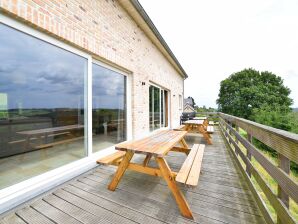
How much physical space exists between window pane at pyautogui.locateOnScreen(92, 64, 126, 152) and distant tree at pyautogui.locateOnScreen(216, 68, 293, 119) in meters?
22.9

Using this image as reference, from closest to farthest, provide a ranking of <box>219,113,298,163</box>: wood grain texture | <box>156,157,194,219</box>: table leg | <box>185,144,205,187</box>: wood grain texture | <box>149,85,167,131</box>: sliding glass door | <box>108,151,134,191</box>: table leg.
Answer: <box>219,113,298,163</box>: wood grain texture, <box>185,144,205,187</box>: wood grain texture, <box>156,157,194,219</box>: table leg, <box>108,151,134,191</box>: table leg, <box>149,85,167,131</box>: sliding glass door

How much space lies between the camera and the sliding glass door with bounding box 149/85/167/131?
6359 millimetres

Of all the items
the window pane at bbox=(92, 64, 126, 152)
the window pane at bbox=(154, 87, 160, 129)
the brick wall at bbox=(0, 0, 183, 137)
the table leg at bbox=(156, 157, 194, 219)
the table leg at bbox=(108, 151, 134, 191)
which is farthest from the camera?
the window pane at bbox=(154, 87, 160, 129)

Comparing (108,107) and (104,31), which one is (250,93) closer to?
(108,107)

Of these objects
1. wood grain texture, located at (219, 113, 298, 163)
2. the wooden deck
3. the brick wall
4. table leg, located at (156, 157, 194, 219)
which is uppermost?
the brick wall

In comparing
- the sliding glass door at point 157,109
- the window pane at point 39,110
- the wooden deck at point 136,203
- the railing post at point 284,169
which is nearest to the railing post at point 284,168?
the railing post at point 284,169

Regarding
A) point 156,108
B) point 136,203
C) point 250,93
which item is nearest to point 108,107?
point 136,203

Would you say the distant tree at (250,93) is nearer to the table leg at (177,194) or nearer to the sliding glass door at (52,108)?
the sliding glass door at (52,108)

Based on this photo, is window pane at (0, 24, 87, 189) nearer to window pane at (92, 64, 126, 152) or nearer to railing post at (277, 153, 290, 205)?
window pane at (92, 64, 126, 152)

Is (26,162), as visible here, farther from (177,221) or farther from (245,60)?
(245,60)

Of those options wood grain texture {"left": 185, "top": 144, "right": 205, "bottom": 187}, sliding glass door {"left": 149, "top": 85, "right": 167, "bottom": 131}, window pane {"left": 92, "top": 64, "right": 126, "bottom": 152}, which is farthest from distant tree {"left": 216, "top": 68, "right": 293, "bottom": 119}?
wood grain texture {"left": 185, "top": 144, "right": 205, "bottom": 187}

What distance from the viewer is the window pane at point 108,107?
3647 millimetres

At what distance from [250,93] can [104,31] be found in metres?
24.8

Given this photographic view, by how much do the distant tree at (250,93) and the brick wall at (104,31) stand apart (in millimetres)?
21096
